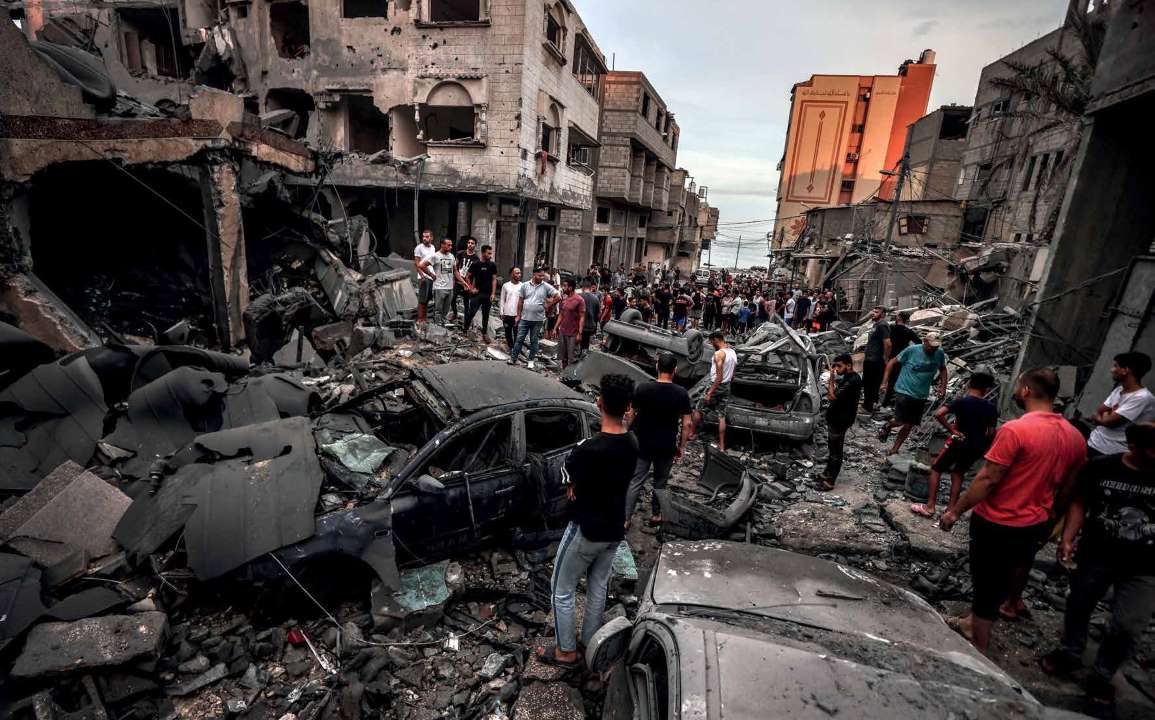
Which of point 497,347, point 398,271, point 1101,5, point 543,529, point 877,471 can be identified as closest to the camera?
point 543,529

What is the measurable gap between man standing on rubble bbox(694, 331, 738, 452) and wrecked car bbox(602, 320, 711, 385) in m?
0.31

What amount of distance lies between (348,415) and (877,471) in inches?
263

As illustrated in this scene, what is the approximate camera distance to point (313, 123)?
15312 millimetres

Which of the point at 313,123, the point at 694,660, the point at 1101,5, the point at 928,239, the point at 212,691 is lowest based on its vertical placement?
the point at 212,691

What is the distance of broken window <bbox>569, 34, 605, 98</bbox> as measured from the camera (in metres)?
17.9

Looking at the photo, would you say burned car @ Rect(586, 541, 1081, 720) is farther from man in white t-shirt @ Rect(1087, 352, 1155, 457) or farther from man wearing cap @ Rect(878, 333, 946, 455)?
man wearing cap @ Rect(878, 333, 946, 455)

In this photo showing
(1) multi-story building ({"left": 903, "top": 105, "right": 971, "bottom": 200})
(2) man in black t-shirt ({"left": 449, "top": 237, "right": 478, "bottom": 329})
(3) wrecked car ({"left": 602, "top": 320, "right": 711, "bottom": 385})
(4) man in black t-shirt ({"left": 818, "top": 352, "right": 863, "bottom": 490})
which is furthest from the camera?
(1) multi-story building ({"left": 903, "top": 105, "right": 971, "bottom": 200})

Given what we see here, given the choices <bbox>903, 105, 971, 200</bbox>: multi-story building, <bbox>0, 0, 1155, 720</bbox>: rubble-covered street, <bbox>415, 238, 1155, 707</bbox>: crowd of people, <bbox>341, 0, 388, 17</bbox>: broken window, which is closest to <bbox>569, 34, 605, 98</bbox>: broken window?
<bbox>0, 0, 1155, 720</bbox>: rubble-covered street

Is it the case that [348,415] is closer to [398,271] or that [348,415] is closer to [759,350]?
[759,350]

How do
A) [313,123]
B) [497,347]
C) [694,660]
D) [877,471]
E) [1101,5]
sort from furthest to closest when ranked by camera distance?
[313,123] → [497,347] → [1101,5] → [877,471] → [694,660]

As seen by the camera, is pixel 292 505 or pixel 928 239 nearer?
pixel 292 505

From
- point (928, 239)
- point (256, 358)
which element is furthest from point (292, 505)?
point (928, 239)

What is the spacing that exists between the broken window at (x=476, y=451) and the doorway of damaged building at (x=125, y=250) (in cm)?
777

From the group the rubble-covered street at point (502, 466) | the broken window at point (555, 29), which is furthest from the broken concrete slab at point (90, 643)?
the broken window at point (555, 29)
